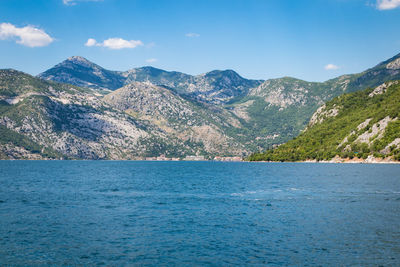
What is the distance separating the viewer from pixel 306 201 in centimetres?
7969

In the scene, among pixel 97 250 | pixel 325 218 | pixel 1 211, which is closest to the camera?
pixel 97 250

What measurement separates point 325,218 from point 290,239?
1641cm

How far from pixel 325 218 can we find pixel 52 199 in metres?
61.2

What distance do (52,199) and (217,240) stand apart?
52.8 metres

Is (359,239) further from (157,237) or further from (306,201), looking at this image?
(306,201)

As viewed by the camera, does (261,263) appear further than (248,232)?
No

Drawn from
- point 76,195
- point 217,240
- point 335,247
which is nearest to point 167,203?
point 76,195

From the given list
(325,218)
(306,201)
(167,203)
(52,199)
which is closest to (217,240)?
(325,218)

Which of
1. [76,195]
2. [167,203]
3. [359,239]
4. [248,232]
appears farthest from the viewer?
[76,195]

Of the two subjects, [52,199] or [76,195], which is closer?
[52,199]

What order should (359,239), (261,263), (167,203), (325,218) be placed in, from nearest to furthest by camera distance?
(261,263)
(359,239)
(325,218)
(167,203)

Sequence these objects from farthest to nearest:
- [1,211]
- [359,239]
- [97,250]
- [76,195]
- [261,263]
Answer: [76,195]
[1,211]
[359,239]
[97,250]
[261,263]

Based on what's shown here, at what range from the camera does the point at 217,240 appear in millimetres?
45781

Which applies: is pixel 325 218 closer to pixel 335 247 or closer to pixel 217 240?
pixel 335 247
